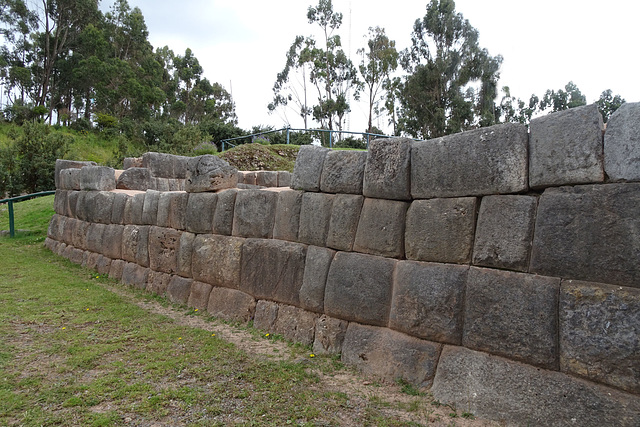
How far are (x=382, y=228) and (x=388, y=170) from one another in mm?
638

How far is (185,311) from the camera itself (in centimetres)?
745

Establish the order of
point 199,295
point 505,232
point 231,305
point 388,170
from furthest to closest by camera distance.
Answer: point 199,295
point 231,305
point 388,170
point 505,232

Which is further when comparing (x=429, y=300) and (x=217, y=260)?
(x=217, y=260)

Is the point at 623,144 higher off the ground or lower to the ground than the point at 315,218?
higher

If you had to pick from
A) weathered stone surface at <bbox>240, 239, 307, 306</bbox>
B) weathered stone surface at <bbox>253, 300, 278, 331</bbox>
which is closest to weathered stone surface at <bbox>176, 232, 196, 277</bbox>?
weathered stone surface at <bbox>240, 239, 307, 306</bbox>

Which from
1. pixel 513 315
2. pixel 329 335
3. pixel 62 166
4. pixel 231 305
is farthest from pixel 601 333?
pixel 62 166

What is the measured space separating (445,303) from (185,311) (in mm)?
4791

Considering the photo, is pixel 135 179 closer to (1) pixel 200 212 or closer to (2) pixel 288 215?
(1) pixel 200 212

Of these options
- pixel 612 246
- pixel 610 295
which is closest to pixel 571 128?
pixel 612 246

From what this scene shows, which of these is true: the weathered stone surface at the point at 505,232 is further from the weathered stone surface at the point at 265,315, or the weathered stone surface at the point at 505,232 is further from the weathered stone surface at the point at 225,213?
the weathered stone surface at the point at 225,213

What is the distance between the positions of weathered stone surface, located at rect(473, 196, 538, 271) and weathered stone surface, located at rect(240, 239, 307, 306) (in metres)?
2.46

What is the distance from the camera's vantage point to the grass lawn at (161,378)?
12.6 ft

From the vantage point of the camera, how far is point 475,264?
4.10 meters

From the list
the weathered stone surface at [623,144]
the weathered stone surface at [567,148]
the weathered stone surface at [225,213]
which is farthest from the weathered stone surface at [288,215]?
the weathered stone surface at [623,144]
